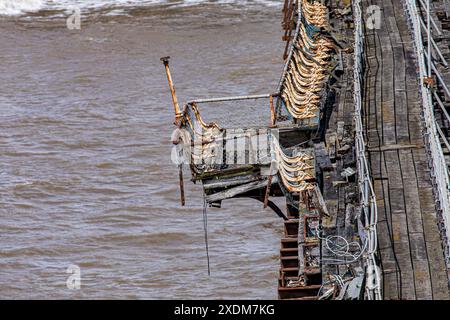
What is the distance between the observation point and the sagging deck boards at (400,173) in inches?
803

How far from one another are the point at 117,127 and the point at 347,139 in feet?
57.1


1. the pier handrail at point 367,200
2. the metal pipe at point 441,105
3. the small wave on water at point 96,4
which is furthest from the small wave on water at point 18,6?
the metal pipe at point 441,105

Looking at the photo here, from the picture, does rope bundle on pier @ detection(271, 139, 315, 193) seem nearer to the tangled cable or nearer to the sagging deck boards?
the sagging deck boards

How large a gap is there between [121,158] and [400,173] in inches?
650

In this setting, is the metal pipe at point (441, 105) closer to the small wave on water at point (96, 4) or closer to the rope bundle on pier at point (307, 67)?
the rope bundle on pier at point (307, 67)

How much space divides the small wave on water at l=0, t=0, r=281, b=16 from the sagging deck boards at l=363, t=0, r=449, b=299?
2843 cm

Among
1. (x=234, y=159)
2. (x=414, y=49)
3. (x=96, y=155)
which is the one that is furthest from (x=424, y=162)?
(x=96, y=155)

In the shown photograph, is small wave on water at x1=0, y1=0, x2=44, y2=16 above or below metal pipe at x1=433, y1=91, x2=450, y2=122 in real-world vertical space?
above

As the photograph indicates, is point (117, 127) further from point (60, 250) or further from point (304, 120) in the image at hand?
point (304, 120)

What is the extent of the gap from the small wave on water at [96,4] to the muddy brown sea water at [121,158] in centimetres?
111

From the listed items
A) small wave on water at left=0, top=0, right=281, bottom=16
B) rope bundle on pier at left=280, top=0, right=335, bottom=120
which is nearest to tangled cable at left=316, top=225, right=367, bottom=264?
rope bundle on pier at left=280, top=0, right=335, bottom=120

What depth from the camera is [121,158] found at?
1542 inches

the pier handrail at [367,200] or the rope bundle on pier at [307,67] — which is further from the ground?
the rope bundle on pier at [307,67]

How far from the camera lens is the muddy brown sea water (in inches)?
1204
